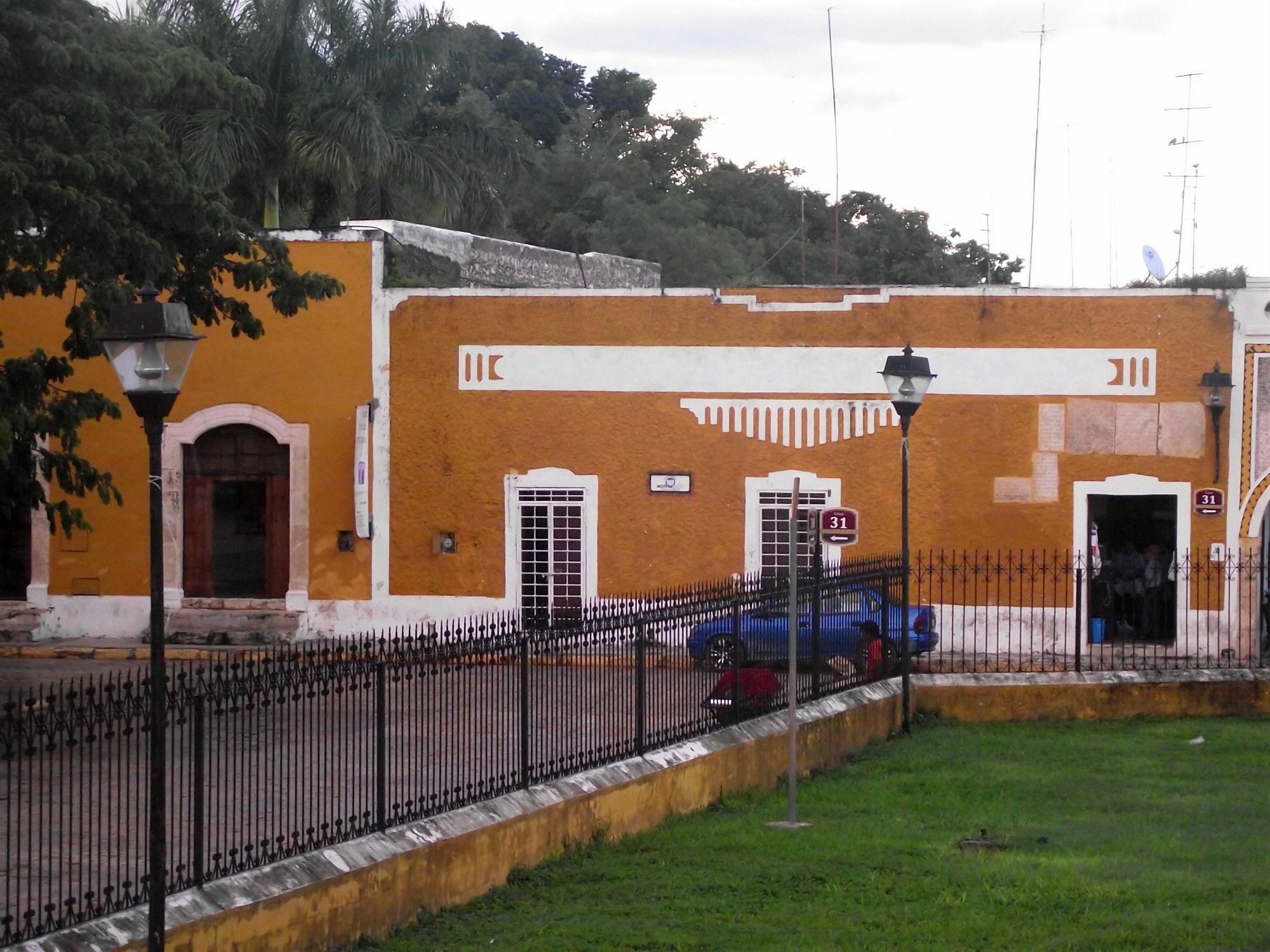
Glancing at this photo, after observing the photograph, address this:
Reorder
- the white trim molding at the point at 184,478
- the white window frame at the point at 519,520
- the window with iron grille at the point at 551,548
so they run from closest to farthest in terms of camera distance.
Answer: the white window frame at the point at 519,520 → the window with iron grille at the point at 551,548 → the white trim molding at the point at 184,478

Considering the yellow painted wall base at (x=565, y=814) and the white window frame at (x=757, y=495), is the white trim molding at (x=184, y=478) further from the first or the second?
the yellow painted wall base at (x=565, y=814)

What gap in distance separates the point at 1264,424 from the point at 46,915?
57.0ft

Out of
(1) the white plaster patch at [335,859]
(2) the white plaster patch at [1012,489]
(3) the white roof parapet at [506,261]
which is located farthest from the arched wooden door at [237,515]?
(1) the white plaster patch at [335,859]

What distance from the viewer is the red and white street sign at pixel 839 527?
13734mm

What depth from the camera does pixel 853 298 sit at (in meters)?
20.9

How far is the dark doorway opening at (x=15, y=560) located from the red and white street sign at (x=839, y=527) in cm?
1256

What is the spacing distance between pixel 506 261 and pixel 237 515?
629 cm

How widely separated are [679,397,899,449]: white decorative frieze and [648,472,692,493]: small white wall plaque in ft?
2.40

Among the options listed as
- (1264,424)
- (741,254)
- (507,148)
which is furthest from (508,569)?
(741,254)

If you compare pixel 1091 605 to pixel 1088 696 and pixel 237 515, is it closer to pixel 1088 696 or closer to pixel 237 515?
pixel 1088 696

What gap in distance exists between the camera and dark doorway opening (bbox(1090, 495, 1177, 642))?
20703mm

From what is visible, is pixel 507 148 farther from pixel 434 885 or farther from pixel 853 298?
pixel 434 885

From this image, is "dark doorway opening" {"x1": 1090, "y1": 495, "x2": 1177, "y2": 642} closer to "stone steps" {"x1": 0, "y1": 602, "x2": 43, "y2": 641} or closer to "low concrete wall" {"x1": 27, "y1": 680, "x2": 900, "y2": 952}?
"low concrete wall" {"x1": 27, "y1": 680, "x2": 900, "y2": 952}

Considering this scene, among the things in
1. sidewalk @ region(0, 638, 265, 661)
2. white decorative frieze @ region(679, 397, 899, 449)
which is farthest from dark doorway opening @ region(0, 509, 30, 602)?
white decorative frieze @ region(679, 397, 899, 449)
